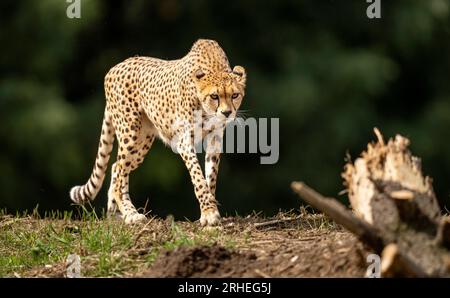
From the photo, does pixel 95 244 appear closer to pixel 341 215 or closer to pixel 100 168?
pixel 341 215

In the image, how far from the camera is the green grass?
484 cm

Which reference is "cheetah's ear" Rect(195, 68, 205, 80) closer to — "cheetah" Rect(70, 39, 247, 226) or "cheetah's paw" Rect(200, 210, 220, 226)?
"cheetah" Rect(70, 39, 247, 226)

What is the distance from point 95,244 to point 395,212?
1780mm

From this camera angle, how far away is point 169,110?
6711 mm

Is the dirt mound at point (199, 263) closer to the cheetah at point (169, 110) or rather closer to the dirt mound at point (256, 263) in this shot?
the dirt mound at point (256, 263)

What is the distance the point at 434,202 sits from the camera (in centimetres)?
406

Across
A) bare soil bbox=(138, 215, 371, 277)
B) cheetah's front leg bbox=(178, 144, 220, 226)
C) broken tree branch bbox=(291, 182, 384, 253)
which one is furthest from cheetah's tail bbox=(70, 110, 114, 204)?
broken tree branch bbox=(291, 182, 384, 253)

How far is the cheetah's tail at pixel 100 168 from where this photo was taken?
7.40 meters

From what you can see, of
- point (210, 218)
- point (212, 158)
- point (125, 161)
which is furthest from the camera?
point (125, 161)

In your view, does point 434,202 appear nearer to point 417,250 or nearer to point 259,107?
point 417,250

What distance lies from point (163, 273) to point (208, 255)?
0.21m

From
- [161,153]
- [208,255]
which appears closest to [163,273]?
[208,255]

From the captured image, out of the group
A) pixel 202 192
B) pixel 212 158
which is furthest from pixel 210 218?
pixel 212 158

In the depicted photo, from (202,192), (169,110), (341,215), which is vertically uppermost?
(169,110)
